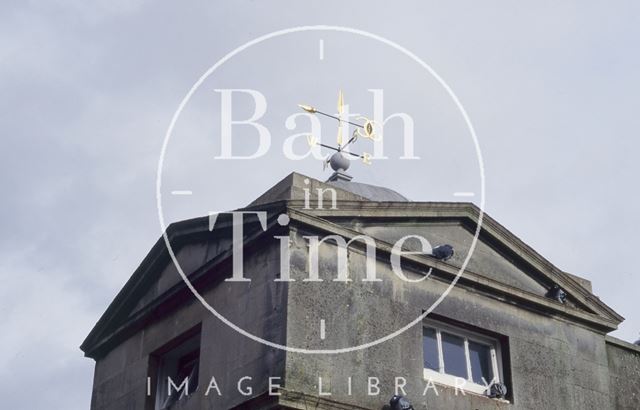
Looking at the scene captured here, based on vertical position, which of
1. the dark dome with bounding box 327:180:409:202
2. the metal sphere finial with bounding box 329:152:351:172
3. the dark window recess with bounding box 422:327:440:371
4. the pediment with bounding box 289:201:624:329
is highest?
the metal sphere finial with bounding box 329:152:351:172

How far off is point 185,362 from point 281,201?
4.13 metres

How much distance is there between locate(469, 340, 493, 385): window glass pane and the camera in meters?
17.7

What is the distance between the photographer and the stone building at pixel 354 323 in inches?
626

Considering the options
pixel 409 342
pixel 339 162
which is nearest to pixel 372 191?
pixel 339 162

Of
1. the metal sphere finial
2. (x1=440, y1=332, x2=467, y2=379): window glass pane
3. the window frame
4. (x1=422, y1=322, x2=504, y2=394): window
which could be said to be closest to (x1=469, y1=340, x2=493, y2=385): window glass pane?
(x1=422, y1=322, x2=504, y2=394): window

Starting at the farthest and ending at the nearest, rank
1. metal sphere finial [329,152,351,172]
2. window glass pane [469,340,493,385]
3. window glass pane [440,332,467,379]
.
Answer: metal sphere finial [329,152,351,172], window glass pane [469,340,493,385], window glass pane [440,332,467,379]

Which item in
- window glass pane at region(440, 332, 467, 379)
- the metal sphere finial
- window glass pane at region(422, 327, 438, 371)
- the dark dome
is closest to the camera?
window glass pane at region(422, 327, 438, 371)

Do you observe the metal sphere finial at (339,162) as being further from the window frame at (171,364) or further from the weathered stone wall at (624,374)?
the weathered stone wall at (624,374)

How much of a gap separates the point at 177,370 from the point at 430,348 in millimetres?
4626

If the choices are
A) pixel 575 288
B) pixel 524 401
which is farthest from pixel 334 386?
pixel 575 288

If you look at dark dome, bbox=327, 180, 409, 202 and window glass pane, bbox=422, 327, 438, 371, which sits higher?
dark dome, bbox=327, 180, 409, 202

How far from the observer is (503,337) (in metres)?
18.2

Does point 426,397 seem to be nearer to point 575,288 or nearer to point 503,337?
point 503,337

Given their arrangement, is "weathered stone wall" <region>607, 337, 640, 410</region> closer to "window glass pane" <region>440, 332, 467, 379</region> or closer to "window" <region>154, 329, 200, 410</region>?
"window glass pane" <region>440, 332, 467, 379</region>
